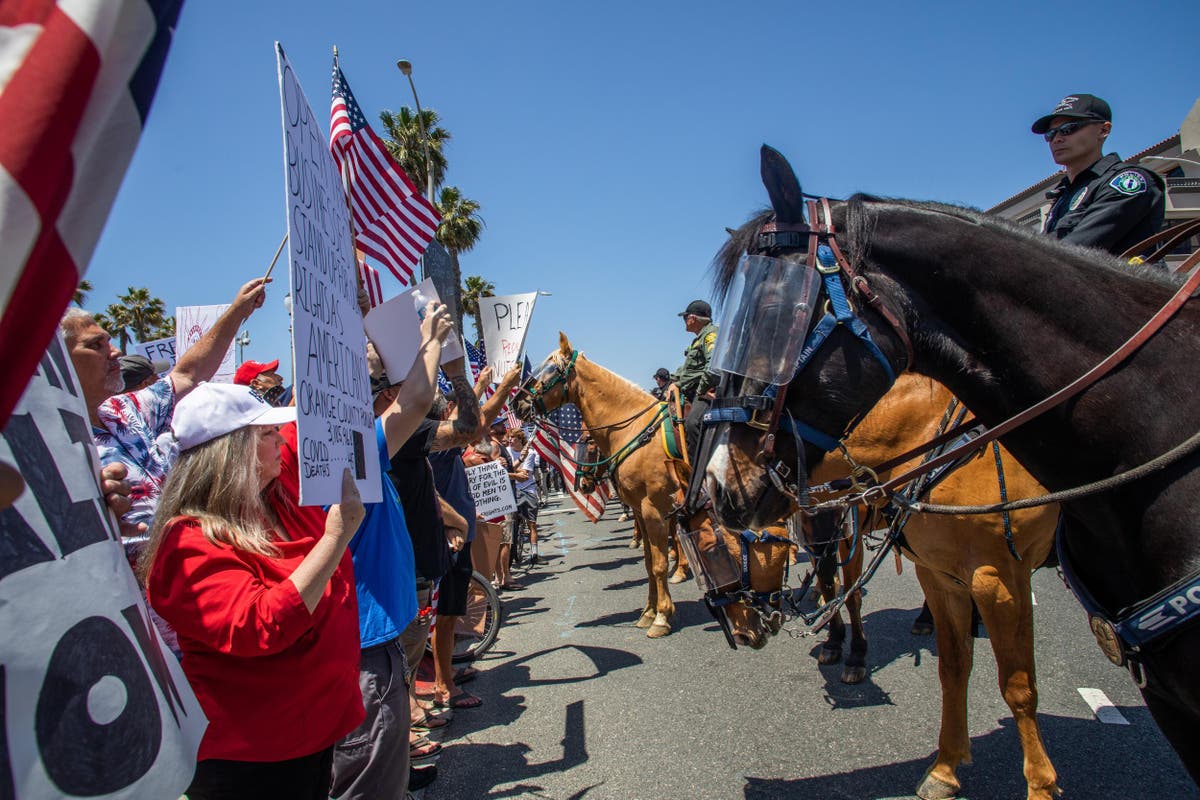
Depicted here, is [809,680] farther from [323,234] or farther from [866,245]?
[323,234]

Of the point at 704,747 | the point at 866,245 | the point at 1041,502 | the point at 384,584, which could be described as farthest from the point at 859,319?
the point at 704,747

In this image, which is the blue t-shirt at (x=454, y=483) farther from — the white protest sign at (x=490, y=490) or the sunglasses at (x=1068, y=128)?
the sunglasses at (x=1068, y=128)

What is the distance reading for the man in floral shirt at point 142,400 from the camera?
2.50 m

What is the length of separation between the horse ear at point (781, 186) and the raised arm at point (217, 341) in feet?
7.34

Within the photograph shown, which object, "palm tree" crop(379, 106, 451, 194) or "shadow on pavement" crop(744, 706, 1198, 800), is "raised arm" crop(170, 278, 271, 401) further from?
"palm tree" crop(379, 106, 451, 194)

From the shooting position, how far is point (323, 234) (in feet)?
6.82

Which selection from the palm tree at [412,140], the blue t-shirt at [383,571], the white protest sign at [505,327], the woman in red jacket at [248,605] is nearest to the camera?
the woman in red jacket at [248,605]

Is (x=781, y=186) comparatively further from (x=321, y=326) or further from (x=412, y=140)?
(x=412, y=140)

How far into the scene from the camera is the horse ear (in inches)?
79.4

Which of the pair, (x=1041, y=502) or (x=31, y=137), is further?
(x=1041, y=502)

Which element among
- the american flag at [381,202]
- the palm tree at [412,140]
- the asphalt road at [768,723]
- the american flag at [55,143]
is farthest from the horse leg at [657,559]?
the palm tree at [412,140]

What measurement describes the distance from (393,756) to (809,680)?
11.4 ft

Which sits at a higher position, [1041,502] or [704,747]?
[1041,502]

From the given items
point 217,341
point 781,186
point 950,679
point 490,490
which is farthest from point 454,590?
point 781,186
